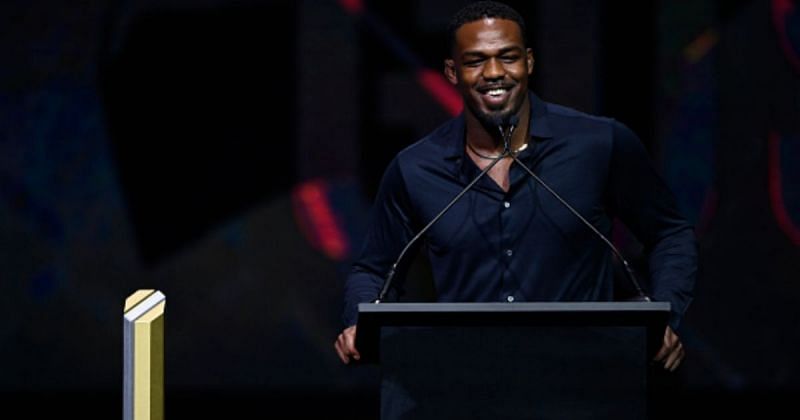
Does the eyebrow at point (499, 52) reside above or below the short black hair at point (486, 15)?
below

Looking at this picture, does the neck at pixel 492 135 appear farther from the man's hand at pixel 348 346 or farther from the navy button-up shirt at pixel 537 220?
the man's hand at pixel 348 346

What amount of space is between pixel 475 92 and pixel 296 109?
109 inches

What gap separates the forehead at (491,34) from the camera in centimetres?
266

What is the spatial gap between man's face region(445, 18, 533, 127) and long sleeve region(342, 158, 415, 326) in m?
0.34

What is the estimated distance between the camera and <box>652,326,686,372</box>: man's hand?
2203mm

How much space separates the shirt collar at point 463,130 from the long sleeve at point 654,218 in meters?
0.16

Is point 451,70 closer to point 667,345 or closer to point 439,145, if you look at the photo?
point 439,145

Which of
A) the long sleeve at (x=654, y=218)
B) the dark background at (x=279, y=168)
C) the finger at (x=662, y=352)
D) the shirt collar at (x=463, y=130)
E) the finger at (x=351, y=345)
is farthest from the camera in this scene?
the dark background at (x=279, y=168)

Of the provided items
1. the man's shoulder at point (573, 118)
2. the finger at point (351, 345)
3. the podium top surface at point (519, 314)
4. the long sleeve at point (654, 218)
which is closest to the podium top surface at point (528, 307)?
the podium top surface at point (519, 314)

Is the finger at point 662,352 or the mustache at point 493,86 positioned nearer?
the finger at point 662,352

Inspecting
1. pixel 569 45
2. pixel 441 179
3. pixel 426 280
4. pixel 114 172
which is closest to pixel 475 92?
pixel 441 179

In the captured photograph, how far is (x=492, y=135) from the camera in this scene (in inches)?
111

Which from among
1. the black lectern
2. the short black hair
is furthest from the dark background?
the black lectern

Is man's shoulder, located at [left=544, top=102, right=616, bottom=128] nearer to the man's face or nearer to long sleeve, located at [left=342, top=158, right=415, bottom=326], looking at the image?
the man's face
